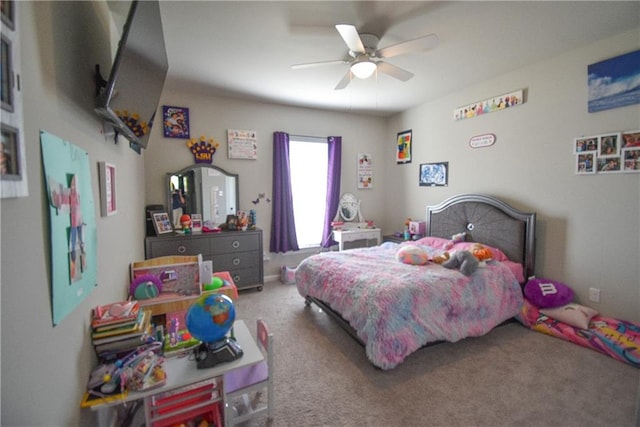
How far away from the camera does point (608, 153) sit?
91.4 inches

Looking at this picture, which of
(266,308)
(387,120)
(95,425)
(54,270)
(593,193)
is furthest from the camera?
(387,120)

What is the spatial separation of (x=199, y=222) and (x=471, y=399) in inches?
129

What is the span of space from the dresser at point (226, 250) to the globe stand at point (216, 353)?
6.98ft

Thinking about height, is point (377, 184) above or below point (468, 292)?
above

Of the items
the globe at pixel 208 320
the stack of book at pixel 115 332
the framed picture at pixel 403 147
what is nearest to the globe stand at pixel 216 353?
the globe at pixel 208 320

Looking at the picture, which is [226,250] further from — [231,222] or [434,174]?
[434,174]

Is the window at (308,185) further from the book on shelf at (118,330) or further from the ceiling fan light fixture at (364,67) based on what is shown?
the book on shelf at (118,330)

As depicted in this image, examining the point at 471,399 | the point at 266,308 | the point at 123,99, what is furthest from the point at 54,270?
the point at 266,308

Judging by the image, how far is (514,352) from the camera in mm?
2174

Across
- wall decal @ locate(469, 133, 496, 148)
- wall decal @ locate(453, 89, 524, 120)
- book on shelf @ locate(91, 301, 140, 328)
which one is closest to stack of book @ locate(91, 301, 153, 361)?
book on shelf @ locate(91, 301, 140, 328)

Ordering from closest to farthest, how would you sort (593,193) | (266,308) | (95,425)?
(95,425) → (593,193) → (266,308)

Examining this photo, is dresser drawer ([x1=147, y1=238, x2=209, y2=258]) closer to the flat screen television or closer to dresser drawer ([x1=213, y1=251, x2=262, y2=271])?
dresser drawer ([x1=213, y1=251, x2=262, y2=271])

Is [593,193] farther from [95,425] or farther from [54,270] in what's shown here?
[95,425]

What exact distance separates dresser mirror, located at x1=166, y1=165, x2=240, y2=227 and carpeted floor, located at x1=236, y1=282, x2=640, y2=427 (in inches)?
75.5
